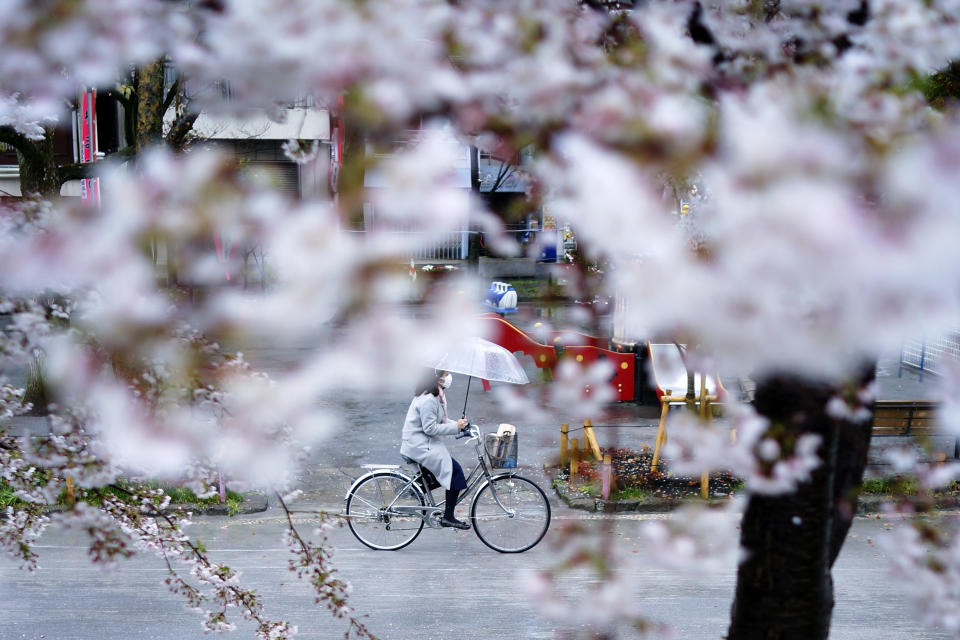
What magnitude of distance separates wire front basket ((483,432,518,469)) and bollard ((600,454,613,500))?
1203 millimetres

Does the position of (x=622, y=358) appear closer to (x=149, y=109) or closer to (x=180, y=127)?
(x=180, y=127)

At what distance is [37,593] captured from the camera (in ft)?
23.2

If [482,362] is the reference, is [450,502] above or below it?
below

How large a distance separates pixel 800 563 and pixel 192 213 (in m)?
2.12

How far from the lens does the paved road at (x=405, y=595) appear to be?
21.4ft

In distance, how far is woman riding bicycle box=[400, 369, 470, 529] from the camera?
759cm

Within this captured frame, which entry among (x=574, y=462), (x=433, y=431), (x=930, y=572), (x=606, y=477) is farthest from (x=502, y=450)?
(x=930, y=572)

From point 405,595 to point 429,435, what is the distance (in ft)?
4.46

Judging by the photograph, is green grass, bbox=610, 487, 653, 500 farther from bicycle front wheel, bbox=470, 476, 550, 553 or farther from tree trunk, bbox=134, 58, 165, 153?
tree trunk, bbox=134, 58, 165, 153

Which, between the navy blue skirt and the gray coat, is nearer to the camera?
the gray coat

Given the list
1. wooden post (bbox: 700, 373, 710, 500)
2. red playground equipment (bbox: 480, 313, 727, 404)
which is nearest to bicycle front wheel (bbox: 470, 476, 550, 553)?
wooden post (bbox: 700, 373, 710, 500)

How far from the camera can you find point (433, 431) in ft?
24.9

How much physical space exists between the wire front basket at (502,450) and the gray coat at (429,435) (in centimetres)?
65

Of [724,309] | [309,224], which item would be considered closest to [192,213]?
[309,224]
